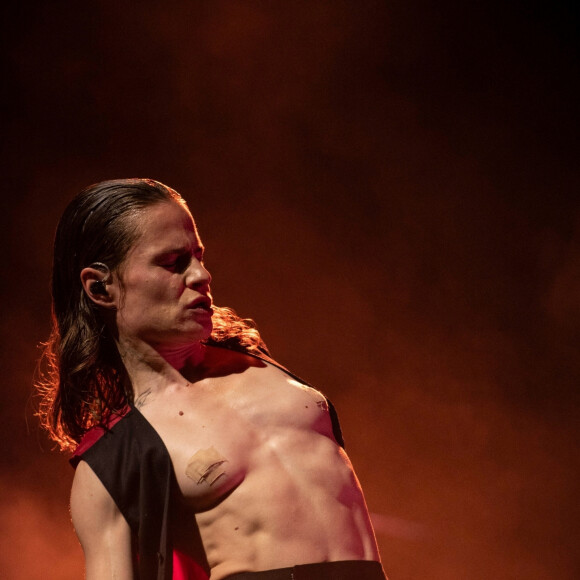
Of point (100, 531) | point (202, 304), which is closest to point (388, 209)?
point (202, 304)

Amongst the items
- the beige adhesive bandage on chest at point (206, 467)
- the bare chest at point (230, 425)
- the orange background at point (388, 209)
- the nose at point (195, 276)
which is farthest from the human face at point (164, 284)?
the orange background at point (388, 209)

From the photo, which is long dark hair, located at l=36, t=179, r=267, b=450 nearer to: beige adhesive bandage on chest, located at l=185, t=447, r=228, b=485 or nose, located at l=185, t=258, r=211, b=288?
nose, located at l=185, t=258, r=211, b=288

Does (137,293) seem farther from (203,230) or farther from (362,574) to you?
(203,230)

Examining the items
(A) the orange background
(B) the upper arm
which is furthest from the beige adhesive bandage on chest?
(A) the orange background

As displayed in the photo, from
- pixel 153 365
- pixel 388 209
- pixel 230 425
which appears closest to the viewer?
pixel 230 425

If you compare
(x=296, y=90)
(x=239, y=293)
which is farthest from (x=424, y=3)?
(x=239, y=293)

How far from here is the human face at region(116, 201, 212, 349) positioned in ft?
6.88

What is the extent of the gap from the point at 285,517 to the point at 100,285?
750 millimetres

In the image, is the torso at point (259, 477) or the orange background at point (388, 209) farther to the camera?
the orange background at point (388, 209)

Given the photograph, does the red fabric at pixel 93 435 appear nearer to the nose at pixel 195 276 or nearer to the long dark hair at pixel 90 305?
the long dark hair at pixel 90 305

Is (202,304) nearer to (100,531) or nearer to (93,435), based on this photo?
(93,435)

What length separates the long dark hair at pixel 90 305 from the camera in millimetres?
2148

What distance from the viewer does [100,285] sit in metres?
2.17

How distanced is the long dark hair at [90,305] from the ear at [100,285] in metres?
0.02
